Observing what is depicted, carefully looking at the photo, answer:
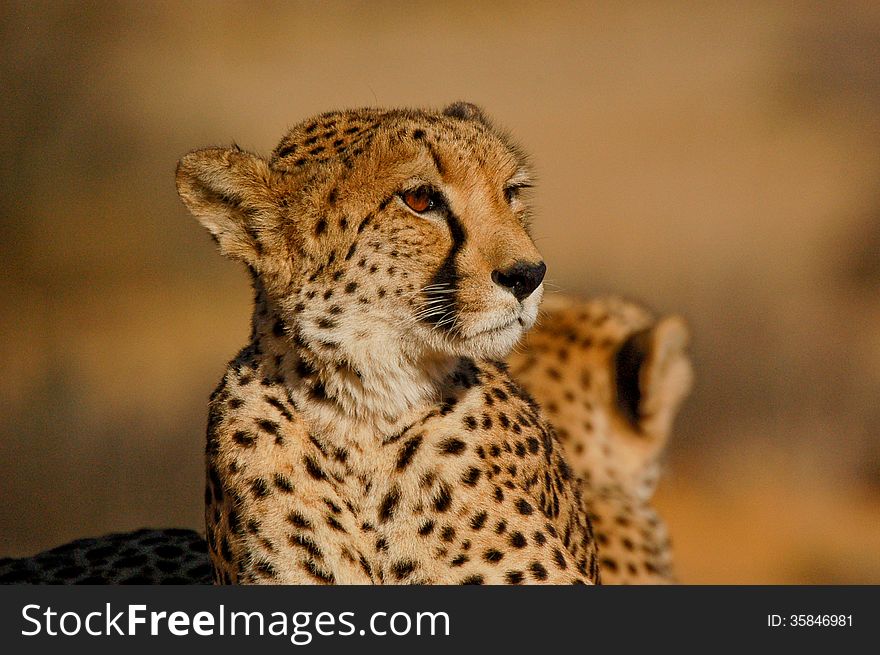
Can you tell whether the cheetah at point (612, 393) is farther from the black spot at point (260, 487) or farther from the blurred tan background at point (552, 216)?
the blurred tan background at point (552, 216)

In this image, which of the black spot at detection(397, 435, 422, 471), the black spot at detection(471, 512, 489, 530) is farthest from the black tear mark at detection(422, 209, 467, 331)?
the black spot at detection(471, 512, 489, 530)

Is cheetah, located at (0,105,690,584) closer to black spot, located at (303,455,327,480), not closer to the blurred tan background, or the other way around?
black spot, located at (303,455,327,480)

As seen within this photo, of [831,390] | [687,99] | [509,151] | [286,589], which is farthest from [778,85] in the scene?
[286,589]

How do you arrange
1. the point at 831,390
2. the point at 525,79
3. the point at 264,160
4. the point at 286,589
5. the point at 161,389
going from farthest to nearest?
1. the point at 525,79
2. the point at 831,390
3. the point at 161,389
4. the point at 264,160
5. the point at 286,589

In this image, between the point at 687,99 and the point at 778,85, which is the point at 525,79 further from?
the point at 778,85

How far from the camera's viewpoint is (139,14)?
688 cm

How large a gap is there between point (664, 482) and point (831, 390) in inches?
34.5

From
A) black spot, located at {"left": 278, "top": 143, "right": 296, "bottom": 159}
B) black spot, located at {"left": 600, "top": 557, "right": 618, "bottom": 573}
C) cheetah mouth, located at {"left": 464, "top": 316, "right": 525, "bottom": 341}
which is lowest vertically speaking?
black spot, located at {"left": 600, "top": 557, "right": 618, "bottom": 573}

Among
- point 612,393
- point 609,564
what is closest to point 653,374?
point 612,393

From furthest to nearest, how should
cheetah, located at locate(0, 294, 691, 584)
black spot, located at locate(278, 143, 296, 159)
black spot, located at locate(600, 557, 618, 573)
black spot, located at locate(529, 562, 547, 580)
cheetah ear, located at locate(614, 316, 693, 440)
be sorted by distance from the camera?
cheetah ear, located at locate(614, 316, 693, 440)
cheetah, located at locate(0, 294, 691, 584)
black spot, located at locate(600, 557, 618, 573)
black spot, located at locate(278, 143, 296, 159)
black spot, located at locate(529, 562, 547, 580)

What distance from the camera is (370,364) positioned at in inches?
84.7

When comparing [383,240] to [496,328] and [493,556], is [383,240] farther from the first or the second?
[493,556]

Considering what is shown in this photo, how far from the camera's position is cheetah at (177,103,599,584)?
2123 mm

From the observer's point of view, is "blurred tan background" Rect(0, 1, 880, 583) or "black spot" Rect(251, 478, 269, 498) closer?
"black spot" Rect(251, 478, 269, 498)
